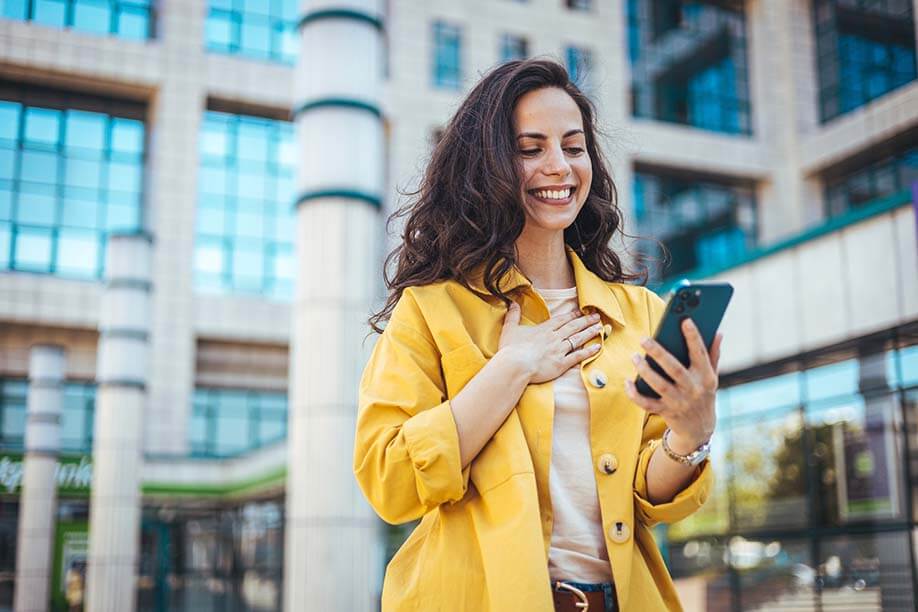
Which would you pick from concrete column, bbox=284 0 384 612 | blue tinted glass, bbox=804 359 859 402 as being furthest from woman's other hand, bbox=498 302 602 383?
blue tinted glass, bbox=804 359 859 402

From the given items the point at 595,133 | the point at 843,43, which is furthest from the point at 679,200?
the point at 595,133

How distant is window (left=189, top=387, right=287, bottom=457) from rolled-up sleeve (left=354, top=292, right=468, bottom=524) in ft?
104

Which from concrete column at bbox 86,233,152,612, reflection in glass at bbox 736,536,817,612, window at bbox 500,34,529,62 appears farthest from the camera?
window at bbox 500,34,529,62

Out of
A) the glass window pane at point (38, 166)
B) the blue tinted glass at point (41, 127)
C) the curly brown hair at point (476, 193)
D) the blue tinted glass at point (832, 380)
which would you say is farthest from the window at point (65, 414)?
the curly brown hair at point (476, 193)

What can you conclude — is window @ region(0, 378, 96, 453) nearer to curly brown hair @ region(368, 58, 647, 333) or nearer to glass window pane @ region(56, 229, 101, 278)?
glass window pane @ region(56, 229, 101, 278)

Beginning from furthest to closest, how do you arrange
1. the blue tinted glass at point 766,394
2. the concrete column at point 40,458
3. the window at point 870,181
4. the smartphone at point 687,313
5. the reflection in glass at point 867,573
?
the window at point 870,181
the concrete column at point 40,458
the blue tinted glass at point 766,394
the reflection in glass at point 867,573
the smartphone at point 687,313

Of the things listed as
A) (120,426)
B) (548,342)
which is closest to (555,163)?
(548,342)

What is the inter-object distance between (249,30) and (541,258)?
33.2 meters

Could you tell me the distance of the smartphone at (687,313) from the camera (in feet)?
5.68

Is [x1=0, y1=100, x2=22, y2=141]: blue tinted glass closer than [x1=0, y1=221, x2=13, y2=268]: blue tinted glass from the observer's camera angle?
Yes

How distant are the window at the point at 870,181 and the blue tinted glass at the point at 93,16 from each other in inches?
917

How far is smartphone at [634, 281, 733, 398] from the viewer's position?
1732mm

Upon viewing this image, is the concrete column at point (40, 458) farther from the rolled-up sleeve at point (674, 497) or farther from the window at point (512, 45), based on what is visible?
the rolled-up sleeve at point (674, 497)

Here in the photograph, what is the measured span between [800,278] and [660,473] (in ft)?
34.0
